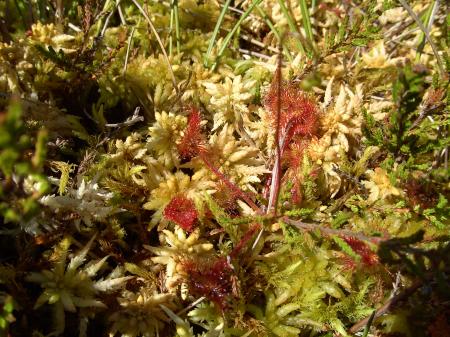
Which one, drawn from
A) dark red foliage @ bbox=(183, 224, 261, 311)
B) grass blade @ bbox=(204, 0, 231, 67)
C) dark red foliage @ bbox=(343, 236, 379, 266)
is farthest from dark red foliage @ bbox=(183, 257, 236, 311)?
grass blade @ bbox=(204, 0, 231, 67)

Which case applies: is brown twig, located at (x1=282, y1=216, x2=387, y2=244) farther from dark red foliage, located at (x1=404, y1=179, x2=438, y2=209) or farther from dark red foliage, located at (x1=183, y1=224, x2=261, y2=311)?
dark red foliage, located at (x1=404, y1=179, x2=438, y2=209)

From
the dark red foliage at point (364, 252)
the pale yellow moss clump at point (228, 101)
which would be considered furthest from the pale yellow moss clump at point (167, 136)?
the dark red foliage at point (364, 252)

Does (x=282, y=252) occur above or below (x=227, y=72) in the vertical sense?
below

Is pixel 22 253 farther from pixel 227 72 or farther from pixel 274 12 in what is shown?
pixel 274 12

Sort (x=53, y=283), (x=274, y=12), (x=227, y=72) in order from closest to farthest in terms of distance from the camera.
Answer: (x=53, y=283) < (x=227, y=72) < (x=274, y=12)

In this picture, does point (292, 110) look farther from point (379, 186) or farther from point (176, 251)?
point (176, 251)

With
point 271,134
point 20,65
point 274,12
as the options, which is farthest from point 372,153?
point 20,65

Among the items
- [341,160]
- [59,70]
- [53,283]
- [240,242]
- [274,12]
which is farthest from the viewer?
[274,12]
